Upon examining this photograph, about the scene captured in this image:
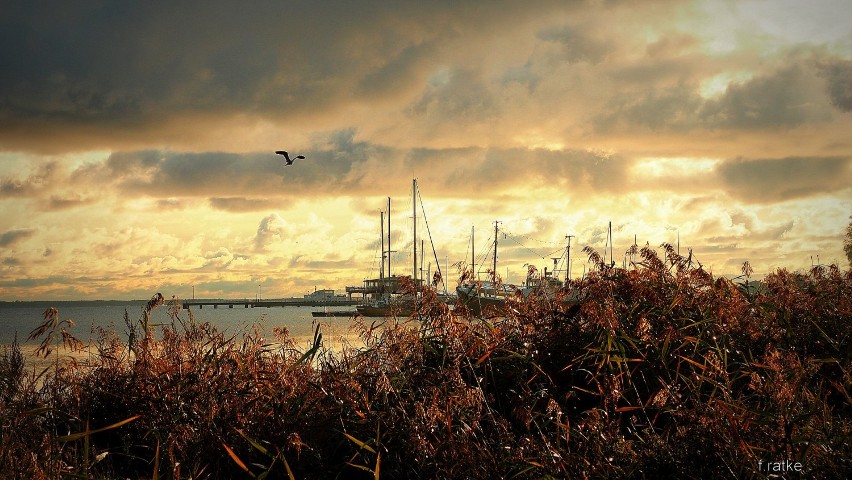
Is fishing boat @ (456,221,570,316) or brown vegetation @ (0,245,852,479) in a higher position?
fishing boat @ (456,221,570,316)

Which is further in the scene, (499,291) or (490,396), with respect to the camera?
(499,291)

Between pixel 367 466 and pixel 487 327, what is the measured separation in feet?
6.03

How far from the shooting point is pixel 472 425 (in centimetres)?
459

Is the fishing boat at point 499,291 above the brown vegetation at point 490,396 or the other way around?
above

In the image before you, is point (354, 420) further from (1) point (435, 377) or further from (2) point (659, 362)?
(2) point (659, 362)

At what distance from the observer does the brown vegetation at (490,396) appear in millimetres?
4168

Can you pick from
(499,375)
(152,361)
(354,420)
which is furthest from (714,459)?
(152,361)

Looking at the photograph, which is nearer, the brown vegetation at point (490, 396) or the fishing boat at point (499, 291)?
the brown vegetation at point (490, 396)

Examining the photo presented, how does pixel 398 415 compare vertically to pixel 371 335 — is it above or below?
below

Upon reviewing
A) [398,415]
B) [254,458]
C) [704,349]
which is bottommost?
[254,458]

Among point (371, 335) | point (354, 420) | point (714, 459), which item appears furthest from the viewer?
point (371, 335)

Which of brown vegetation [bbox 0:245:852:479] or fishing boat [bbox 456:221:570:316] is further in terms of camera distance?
fishing boat [bbox 456:221:570:316]

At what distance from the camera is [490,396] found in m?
5.22

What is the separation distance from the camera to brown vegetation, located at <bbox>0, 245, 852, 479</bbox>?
4.17m
